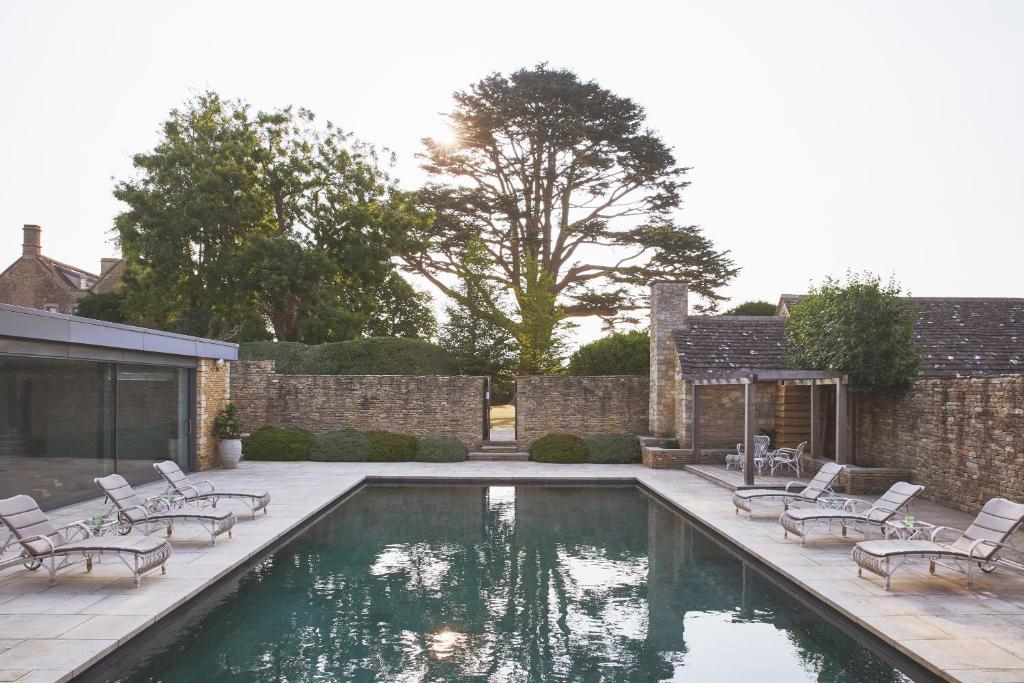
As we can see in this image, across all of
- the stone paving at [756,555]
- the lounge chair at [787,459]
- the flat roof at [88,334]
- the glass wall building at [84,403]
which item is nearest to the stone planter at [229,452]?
the glass wall building at [84,403]

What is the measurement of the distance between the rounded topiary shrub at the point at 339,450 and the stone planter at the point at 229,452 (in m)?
2.20

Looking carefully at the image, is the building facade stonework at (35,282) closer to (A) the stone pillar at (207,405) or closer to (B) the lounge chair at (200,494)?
(A) the stone pillar at (207,405)

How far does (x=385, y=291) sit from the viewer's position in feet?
94.9

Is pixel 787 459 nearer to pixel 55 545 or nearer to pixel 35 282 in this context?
pixel 55 545

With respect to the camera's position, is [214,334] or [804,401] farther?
[214,334]

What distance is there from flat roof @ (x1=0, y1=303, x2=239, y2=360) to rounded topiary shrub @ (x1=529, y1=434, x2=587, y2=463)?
8.73 m

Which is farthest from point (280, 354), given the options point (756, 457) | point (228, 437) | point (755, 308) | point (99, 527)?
point (755, 308)

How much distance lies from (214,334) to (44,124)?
17.5 m

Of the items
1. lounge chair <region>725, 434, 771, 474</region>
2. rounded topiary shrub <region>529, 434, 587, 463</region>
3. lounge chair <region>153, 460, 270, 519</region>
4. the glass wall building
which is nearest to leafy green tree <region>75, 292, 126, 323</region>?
the glass wall building

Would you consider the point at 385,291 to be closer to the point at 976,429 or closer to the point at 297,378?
the point at 297,378

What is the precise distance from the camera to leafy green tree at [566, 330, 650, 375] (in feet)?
71.6

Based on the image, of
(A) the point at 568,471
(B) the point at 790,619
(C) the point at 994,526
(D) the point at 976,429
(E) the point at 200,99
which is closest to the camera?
(B) the point at 790,619

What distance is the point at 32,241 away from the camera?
39.3 metres

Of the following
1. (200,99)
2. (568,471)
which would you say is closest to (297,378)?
(568,471)
